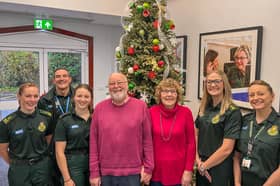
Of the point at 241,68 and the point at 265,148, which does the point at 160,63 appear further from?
the point at 265,148

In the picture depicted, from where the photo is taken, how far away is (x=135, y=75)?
2889mm

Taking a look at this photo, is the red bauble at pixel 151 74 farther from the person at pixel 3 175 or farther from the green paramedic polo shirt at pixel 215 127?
the person at pixel 3 175

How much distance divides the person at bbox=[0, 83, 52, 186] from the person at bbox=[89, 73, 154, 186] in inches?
16.9

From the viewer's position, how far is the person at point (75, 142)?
204 cm

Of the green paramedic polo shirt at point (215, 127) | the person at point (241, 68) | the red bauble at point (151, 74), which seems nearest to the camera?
the green paramedic polo shirt at point (215, 127)

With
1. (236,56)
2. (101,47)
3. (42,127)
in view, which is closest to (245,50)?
(236,56)

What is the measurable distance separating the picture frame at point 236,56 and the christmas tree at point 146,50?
2.19 ft

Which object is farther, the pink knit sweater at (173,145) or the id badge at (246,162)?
the pink knit sweater at (173,145)

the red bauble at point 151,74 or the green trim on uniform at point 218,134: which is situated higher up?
the red bauble at point 151,74

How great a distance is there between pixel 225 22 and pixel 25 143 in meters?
2.54

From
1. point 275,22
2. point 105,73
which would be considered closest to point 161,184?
point 275,22

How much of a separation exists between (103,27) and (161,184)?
404 centimetres

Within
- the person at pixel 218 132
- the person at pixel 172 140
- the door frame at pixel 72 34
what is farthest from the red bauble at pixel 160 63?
the door frame at pixel 72 34

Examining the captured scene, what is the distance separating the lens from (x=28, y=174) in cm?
206
